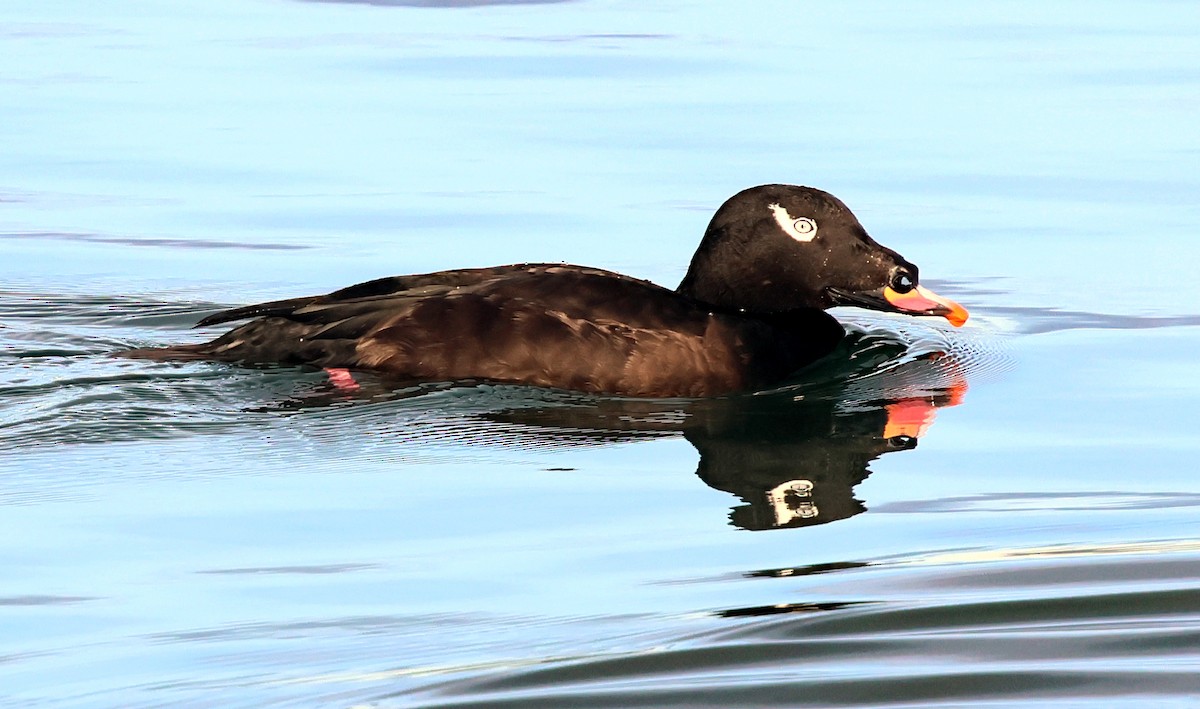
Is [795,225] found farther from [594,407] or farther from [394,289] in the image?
[394,289]

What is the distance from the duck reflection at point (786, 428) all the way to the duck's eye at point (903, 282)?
383 millimetres

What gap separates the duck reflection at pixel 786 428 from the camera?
681 centimetres

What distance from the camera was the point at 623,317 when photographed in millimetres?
8352

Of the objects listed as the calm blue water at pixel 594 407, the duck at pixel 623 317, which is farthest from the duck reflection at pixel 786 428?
the duck at pixel 623 317

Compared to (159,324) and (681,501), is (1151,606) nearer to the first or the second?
(681,501)

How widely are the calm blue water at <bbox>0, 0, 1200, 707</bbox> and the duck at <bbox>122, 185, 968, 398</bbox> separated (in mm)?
136

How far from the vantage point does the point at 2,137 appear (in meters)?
13.8

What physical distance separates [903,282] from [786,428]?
135cm

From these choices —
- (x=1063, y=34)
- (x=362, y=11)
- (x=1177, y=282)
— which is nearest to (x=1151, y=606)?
(x=1177, y=282)

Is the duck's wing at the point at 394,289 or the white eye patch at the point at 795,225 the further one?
the white eye patch at the point at 795,225

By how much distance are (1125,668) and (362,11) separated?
1505 cm

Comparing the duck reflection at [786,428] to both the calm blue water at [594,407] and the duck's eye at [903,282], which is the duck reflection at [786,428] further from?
the duck's eye at [903,282]

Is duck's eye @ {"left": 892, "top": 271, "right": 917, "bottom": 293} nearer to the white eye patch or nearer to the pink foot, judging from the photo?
the white eye patch

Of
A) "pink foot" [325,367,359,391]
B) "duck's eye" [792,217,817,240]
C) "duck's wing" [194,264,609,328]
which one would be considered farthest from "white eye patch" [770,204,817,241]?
"pink foot" [325,367,359,391]
